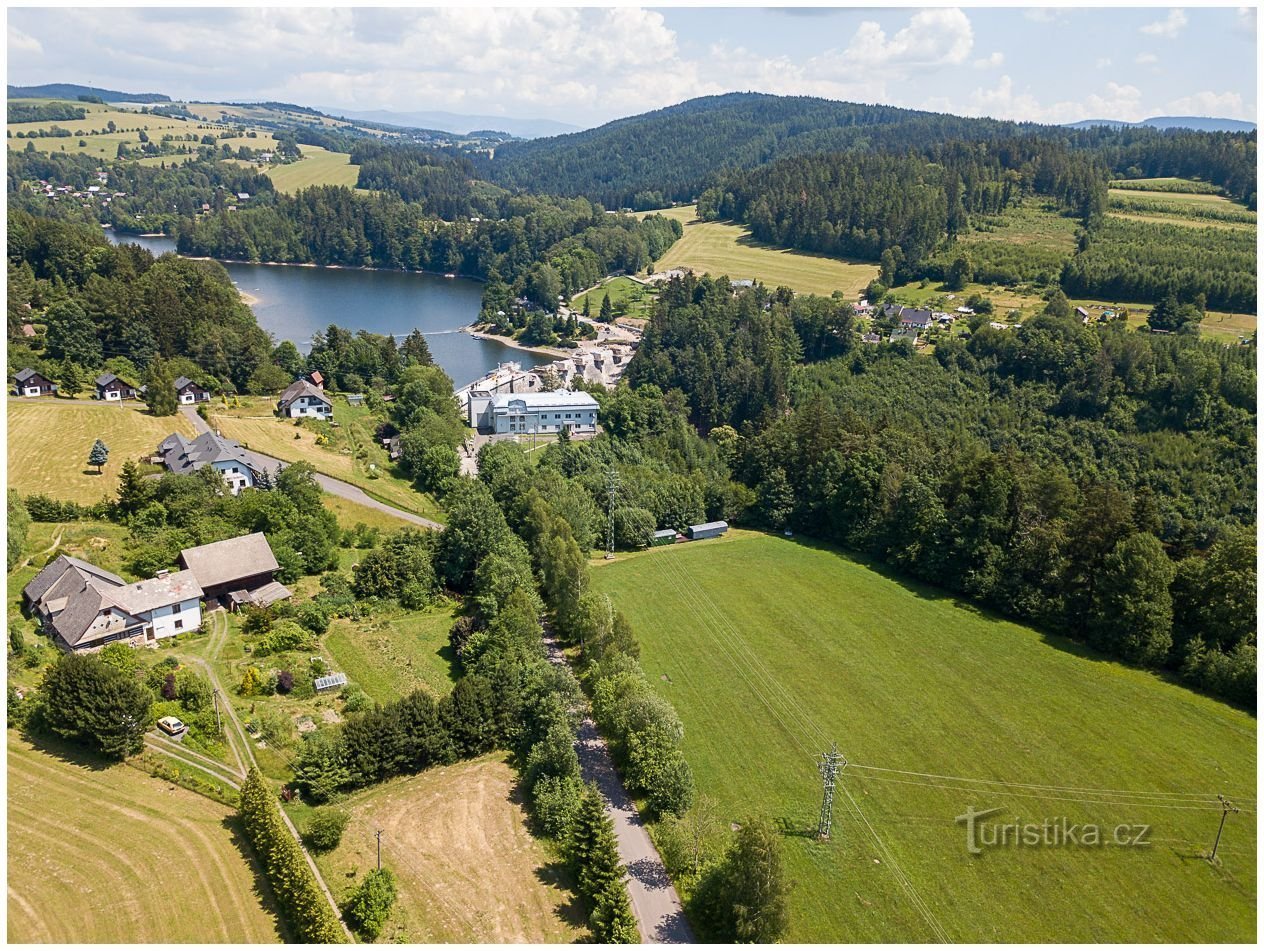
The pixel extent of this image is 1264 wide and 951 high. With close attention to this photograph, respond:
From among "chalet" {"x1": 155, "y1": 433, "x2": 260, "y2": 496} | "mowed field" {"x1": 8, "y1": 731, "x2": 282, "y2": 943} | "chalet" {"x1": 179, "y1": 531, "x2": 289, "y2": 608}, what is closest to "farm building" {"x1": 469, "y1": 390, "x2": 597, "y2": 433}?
"chalet" {"x1": 155, "y1": 433, "x2": 260, "y2": 496}

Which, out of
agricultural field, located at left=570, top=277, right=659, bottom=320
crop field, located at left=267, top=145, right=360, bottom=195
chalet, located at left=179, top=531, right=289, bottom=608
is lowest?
chalet, located at left=179, top=531, right=289, bottom=608

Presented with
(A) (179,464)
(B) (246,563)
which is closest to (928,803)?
(B) (246,563)

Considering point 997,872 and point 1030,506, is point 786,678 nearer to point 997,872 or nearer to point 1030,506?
point 997,872

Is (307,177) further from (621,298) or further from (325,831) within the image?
(325,831)

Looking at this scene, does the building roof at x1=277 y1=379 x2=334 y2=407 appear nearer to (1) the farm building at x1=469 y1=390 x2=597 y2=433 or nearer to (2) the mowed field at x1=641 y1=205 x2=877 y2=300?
(1) the farm building at x1=469 y1=390 x2=597 y2=433

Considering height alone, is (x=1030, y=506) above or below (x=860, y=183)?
below

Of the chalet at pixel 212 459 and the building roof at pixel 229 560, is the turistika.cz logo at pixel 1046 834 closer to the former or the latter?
the building roof at pixel 229 560
